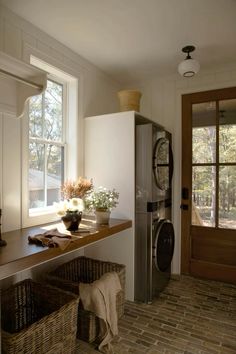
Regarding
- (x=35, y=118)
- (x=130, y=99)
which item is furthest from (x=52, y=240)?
(x=130, y=99)

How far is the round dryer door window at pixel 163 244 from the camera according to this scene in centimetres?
252

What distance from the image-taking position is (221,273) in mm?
2953

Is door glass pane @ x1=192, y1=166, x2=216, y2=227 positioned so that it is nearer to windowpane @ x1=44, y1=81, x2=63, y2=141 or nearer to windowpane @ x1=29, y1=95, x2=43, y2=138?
windowpane @ x1=44, y1=81, x2=63, y2=141

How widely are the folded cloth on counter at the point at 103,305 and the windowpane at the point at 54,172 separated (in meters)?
0.95

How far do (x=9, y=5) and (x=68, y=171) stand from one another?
1.49m

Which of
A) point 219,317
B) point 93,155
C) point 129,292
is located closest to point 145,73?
point 93,155

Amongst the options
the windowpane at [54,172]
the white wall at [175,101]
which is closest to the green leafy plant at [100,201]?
the windowpane at [54,172]

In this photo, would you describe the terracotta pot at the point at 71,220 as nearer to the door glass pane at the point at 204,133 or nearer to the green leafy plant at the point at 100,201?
the green leafy plant at the point at 100,201

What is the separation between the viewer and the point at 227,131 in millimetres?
2910

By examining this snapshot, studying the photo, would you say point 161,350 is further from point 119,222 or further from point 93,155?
point 93,155

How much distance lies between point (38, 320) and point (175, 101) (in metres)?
2.69

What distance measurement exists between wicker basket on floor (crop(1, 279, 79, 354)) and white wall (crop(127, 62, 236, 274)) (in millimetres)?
1747

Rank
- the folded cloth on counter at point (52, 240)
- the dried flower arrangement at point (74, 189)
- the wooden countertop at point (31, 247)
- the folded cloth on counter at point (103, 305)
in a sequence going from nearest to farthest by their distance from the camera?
the wooden countertop at point (31, 247) → the folded cloth on counter at point (52, 240) → the folded cloth on counter at point (103, 305) → the dried flower arrangement at point (74, 189)

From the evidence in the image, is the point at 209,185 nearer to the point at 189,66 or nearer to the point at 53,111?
the point at 189,66
